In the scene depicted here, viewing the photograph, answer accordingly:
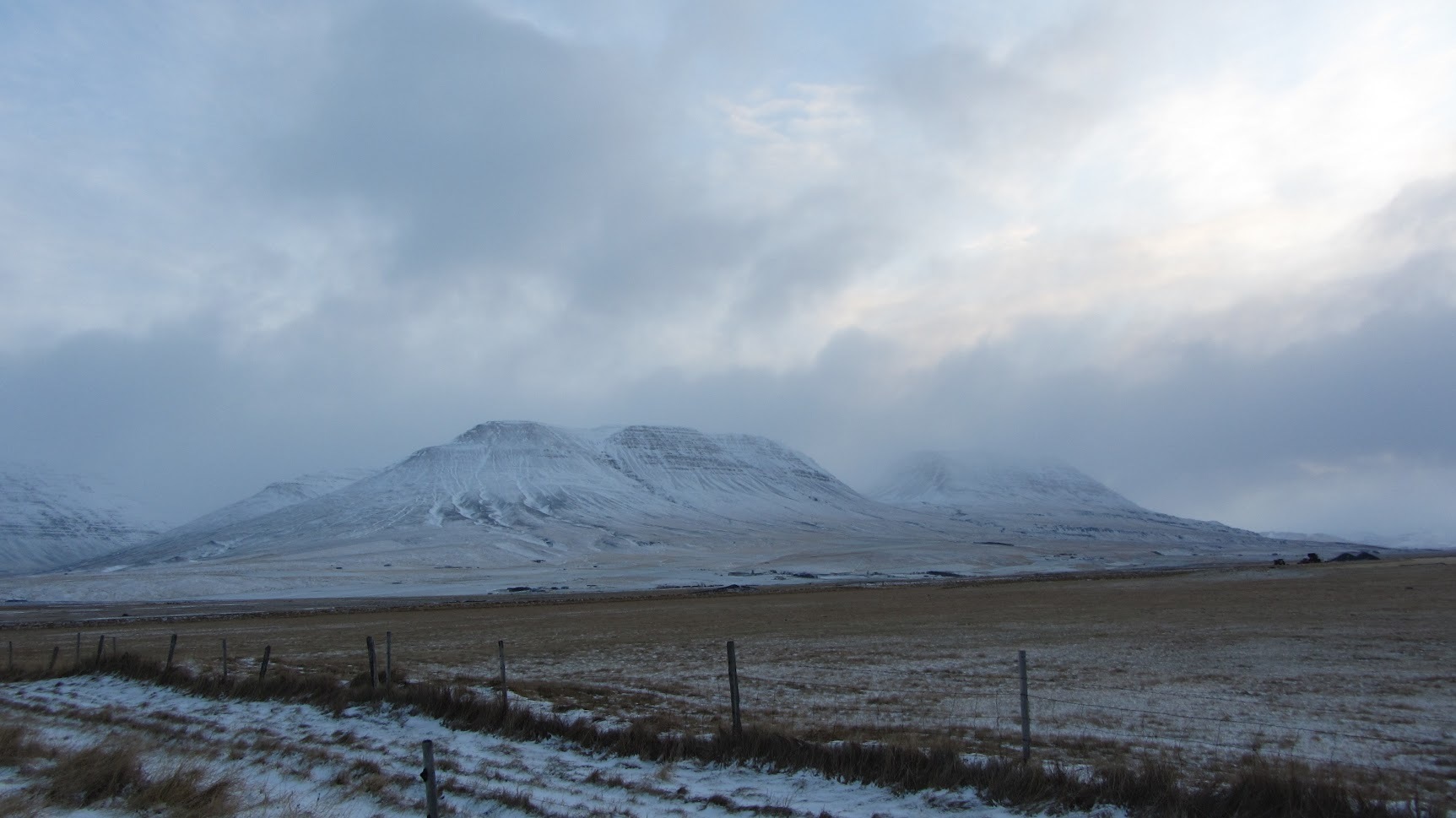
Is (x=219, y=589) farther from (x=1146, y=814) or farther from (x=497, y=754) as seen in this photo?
(x=1146, y=814)

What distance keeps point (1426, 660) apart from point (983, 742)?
16.3 m

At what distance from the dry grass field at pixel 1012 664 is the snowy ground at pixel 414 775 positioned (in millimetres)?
2372

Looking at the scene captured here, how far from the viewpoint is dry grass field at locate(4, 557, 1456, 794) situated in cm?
1371

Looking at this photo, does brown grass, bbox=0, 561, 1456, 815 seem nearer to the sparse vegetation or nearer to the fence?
the fence

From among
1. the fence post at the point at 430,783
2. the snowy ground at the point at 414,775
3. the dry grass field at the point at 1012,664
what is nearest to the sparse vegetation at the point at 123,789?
the snowy ground at the point at 414,775

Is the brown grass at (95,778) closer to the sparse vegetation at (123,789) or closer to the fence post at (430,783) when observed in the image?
the sparse vegetation at (123,789)

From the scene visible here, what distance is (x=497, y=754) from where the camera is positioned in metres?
13.5

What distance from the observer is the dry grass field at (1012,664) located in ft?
45.0

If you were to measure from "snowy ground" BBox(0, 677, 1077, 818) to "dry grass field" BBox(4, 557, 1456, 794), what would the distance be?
2.37 metres

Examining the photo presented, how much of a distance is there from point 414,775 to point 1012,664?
16.6 m

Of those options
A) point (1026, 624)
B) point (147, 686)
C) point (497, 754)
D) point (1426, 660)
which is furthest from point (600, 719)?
point (1026, 624)

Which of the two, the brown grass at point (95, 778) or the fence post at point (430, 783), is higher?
the fence post at point (430, 783)

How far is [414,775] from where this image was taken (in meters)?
12.3

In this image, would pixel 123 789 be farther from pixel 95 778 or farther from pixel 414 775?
pixel 414 775
